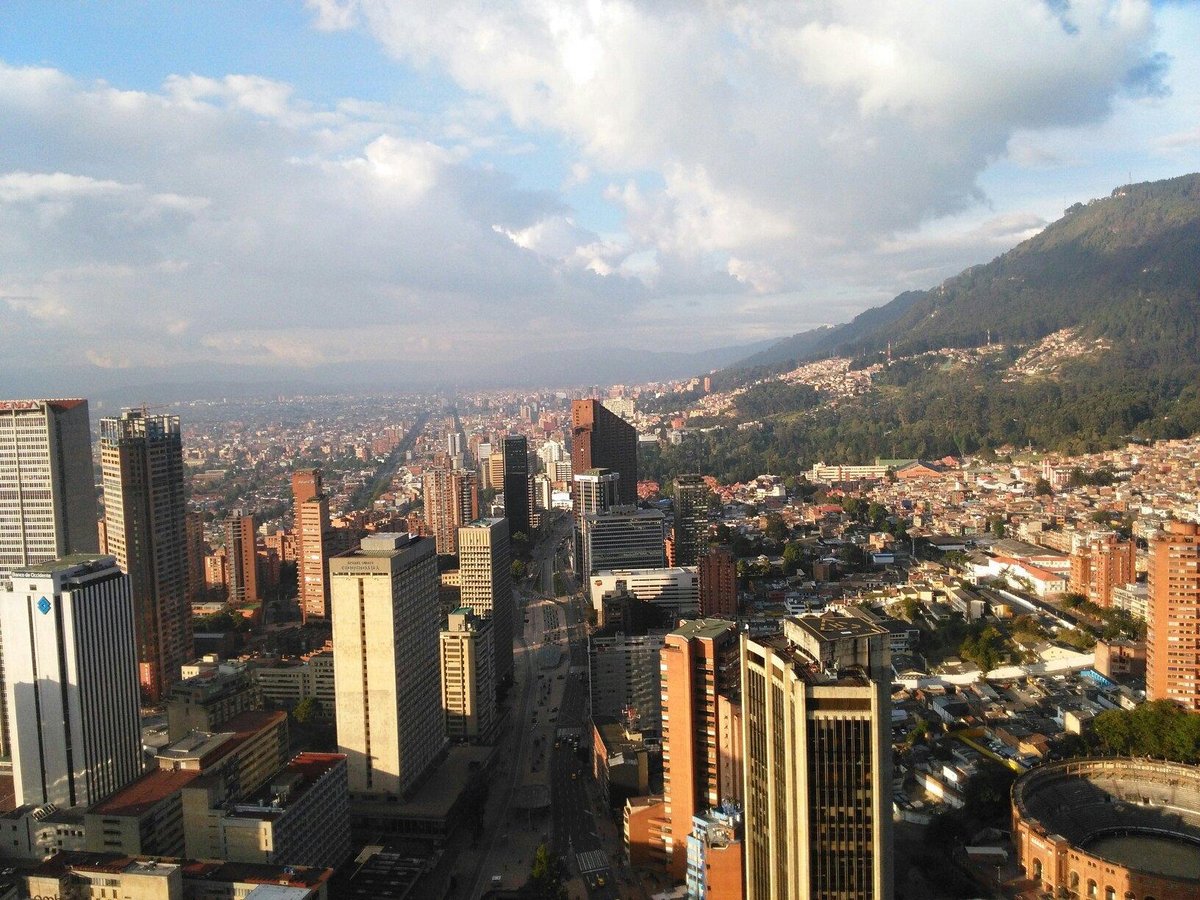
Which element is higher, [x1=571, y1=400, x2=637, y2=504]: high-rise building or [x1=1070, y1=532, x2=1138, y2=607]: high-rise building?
[x1=571, y1=400, x2=637, y2=504]: high-rise building

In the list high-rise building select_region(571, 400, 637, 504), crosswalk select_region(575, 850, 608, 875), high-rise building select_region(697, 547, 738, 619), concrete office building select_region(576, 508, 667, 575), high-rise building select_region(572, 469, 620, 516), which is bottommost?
crosswalk select_region(575, 850, 608, 875)

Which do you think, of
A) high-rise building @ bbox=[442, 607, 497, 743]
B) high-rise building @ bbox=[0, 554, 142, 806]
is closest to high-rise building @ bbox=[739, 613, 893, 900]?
high-rise building @ bbox=[442, 607, 497, 743]

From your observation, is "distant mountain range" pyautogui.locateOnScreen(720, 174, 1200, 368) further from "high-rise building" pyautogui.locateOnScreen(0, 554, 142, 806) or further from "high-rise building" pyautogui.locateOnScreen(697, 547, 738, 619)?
"high-rise building" pyautogui.locateOnScreen(0, 554, 142, 806)

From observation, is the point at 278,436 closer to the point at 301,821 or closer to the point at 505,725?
the point at 505,725

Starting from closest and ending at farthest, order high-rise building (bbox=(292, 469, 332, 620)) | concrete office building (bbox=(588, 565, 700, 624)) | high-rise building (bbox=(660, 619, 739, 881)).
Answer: high-rise building (bbox=(660, 619, 739, 881))
concrete office building (bbox=(588, 565, 700, 624))
high-rise building (bbox=(292, 469, 332, 620))

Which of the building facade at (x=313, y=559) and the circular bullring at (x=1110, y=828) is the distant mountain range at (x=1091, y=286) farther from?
the building facade at (x=313, y=559)

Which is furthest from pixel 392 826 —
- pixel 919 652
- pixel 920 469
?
pixel 920 469

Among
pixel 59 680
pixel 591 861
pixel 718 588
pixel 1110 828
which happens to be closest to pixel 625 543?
pixel 718 588
